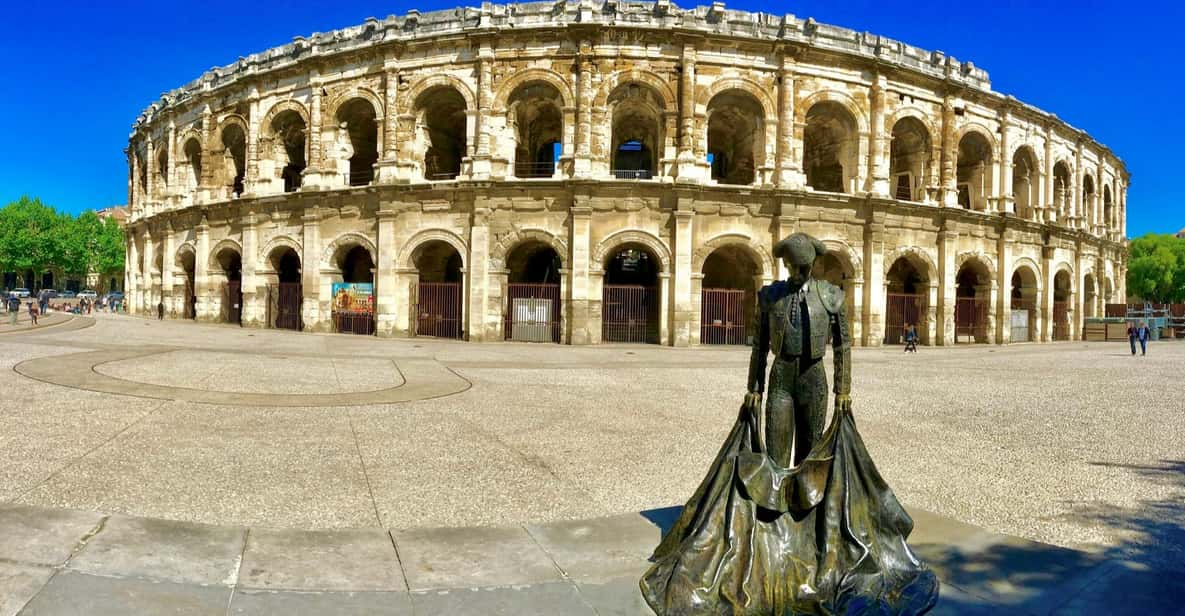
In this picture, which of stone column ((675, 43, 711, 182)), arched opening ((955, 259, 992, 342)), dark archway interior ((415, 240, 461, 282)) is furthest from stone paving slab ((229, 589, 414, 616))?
arched opening ((955, 259, 992, 342))

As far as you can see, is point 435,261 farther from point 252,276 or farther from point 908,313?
point 908,313

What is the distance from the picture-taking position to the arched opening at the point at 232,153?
2528 cm

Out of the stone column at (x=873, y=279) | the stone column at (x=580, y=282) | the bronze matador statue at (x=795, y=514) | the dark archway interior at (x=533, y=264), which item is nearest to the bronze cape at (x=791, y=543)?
the bronze matador statue at (x=795, y=514)

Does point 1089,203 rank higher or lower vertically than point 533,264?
higher

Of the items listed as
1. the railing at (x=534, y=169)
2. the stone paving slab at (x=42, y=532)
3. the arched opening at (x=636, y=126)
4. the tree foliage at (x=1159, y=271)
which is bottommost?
the stone paving slab at (x=42, y=532)

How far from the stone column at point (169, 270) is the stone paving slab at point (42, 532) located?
28191 mm

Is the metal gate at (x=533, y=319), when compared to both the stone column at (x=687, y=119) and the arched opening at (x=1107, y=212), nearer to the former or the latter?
the stone column at (x=687, y=119)

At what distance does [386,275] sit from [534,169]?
25.5 ft

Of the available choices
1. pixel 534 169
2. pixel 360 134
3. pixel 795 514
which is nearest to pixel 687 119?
pixel 534 169

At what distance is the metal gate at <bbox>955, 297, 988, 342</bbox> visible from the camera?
24.1m

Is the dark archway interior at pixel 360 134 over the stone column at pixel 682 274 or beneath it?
over

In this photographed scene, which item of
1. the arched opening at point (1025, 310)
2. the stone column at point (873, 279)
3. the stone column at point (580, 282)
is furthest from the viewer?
the arched opening at point (1025, 310)

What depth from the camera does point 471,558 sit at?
11.4ft

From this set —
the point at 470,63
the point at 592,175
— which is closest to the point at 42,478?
the point at 592,175
